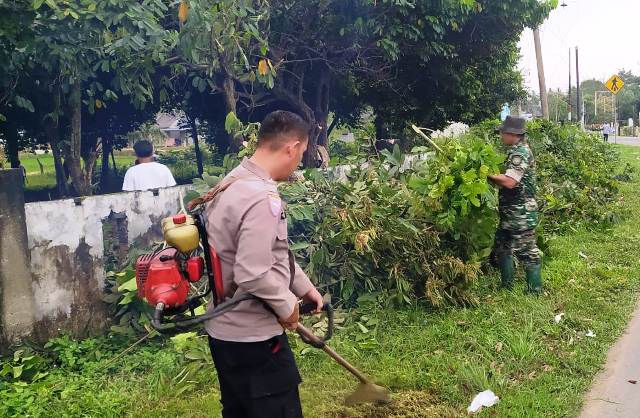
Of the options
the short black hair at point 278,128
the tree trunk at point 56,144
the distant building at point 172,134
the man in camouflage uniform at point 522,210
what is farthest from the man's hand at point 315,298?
the distant building at point 172,134

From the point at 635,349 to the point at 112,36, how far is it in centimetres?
559

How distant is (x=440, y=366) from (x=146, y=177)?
152 inches

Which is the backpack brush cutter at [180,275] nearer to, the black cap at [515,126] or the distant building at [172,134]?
the black cap at [515,126]

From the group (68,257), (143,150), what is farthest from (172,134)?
(68,257)

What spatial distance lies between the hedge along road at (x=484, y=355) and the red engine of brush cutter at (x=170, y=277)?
1.36 meters

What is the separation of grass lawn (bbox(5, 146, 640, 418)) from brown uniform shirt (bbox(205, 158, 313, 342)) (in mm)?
1317

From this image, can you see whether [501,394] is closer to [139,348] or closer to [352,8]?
[139,348]

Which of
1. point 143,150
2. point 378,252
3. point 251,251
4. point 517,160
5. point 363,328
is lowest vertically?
point 363,328

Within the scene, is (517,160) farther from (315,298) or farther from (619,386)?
(315,298)

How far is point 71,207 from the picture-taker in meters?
4.31

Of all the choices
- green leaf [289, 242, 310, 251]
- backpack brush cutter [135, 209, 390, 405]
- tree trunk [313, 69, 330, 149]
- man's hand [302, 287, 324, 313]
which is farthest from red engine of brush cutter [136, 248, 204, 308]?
tree trunk [313, 69, 330, 149]

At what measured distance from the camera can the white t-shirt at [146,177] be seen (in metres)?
6.16

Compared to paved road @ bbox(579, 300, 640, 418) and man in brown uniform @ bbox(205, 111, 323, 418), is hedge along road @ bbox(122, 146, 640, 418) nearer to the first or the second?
paved road @ bbox(579, 300, 640, 418)

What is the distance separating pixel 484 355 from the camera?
154 inches
